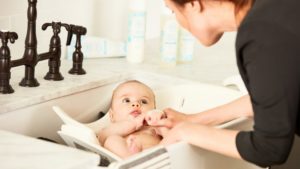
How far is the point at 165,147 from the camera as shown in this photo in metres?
1.12

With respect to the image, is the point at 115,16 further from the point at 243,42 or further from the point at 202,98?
the point at 243,42

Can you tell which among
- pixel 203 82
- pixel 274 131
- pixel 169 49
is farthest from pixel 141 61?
pixel 274 131

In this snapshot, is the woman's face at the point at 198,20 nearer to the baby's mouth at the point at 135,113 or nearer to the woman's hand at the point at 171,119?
the woman's hand at the point at 171,119

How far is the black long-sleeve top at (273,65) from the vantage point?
0.96 metres

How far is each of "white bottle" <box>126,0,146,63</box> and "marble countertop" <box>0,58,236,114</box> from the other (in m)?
0.03

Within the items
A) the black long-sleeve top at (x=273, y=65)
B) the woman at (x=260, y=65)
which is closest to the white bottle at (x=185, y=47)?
the woman at (x=260, y=65)

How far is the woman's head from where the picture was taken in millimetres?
1085

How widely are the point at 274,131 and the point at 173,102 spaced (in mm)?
681

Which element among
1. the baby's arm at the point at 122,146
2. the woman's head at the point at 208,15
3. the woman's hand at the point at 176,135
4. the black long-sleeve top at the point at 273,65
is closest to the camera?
the black long-sleeve top at the point at 273,65

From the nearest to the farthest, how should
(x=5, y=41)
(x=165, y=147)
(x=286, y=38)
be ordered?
(x=286, y=38), (x=165, y=147), (x=5, y=41)

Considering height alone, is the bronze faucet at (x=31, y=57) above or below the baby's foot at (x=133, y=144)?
above

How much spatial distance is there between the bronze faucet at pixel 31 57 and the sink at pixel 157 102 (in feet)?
0.27

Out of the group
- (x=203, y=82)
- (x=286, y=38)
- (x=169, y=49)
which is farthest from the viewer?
(x=169, y=49)

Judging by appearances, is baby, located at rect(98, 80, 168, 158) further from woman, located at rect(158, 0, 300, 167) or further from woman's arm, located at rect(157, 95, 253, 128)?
woman, located at rect(158, 0, 300, 167)
